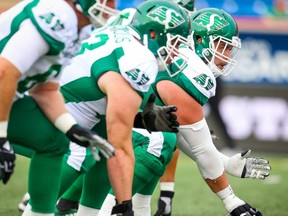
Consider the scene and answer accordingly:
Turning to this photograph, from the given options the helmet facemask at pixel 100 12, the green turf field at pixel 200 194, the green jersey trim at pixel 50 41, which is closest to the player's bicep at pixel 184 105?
the helmet facemask at pixel 100 12

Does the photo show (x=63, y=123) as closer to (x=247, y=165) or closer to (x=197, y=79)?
(x=197, y=79)

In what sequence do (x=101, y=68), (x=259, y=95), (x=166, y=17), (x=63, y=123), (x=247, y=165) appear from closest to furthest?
(x=63, y=123) < (x=101, y=68) < (x=166, y=17) < (x=247, y=165) < (x=259, y=95)

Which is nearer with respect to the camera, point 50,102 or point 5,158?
point 5,158

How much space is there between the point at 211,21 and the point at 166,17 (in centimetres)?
79

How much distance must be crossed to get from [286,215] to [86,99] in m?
2.34

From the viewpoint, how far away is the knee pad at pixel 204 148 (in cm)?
501

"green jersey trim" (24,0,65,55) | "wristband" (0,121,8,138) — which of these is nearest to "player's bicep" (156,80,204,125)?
"green jersey trim" (24,0,65,55)

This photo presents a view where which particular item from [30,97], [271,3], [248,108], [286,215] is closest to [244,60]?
[248,108]

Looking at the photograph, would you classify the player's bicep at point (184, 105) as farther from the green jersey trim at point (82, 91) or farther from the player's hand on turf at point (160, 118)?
the green jersey trim at point (82, 91)

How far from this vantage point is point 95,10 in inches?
159

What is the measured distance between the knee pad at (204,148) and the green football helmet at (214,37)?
1.47ft

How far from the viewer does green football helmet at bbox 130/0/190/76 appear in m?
4.62

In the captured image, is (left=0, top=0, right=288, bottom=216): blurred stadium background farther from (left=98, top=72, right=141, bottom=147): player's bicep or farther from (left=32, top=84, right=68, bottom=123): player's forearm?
(left=32, top=84, right=68, bottom=123): player's forearm

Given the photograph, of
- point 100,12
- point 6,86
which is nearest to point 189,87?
point 100,12
